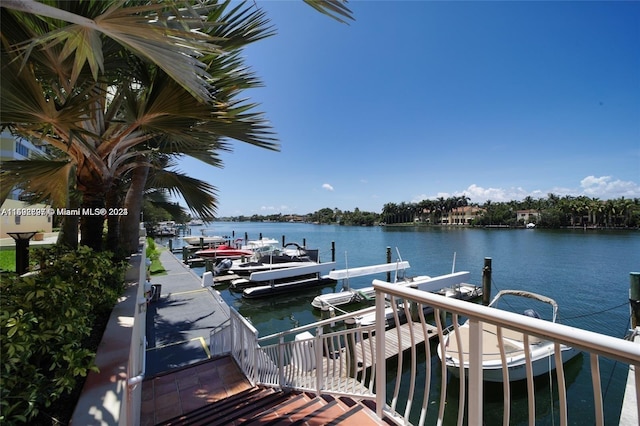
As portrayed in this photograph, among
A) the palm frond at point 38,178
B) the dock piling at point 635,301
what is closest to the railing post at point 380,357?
the palm frond at point 38,178

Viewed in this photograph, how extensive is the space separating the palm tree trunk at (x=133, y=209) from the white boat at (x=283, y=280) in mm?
7651

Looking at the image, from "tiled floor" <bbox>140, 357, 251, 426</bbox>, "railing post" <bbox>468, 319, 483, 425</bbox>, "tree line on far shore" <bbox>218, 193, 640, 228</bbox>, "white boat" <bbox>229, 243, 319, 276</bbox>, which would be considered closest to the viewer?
"railing post" <bbox>468, 319, 483, 425</bbox>

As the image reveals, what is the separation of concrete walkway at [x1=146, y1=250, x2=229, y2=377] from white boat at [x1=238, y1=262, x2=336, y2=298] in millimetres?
2637

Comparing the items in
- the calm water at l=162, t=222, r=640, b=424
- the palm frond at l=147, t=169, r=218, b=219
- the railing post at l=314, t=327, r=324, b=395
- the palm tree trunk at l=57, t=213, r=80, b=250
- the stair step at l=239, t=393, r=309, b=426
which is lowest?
the calm water at l=162, t=222, r=640, b=424

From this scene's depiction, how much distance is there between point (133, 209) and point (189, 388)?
292cm

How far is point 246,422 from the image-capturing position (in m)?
2.36

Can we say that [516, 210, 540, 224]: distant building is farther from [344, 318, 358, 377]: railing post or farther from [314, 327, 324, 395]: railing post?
[314, 327, 324, 395]: railing post

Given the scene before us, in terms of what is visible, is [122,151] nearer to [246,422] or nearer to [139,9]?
[139,9]

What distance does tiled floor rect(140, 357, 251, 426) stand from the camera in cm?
344

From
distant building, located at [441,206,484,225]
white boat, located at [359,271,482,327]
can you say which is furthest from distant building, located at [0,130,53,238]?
distant building, located at [441,206,484,225]

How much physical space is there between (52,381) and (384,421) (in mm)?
1880

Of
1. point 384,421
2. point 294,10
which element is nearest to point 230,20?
point 294,10

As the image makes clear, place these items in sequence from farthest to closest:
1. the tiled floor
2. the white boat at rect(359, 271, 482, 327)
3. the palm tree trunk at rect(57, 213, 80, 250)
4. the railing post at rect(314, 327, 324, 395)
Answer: the white boat at rect(359, 271, 482, 327), the palm tree trunk at rect(57, 213, 80, 250), the tiled floor, the railing post at rect(314, 327, 324, 395)

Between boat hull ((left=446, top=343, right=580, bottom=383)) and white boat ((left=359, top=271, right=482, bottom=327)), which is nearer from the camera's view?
boat hull ((left=446, top=343, right=580, bottom=383))
